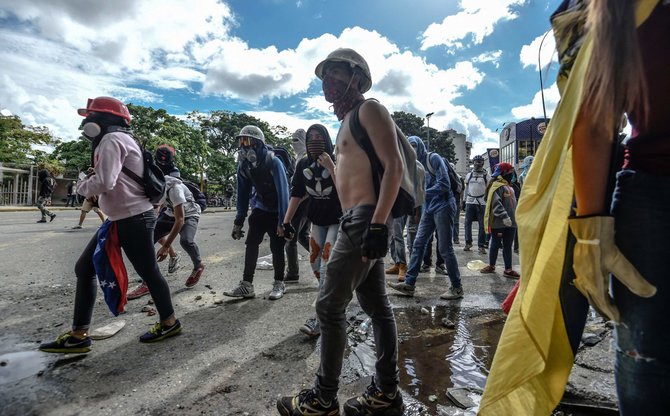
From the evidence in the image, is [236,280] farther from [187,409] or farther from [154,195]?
[187,409]

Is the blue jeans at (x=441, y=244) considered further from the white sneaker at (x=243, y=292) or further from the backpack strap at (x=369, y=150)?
the backpack strap at (x=369, y=150)

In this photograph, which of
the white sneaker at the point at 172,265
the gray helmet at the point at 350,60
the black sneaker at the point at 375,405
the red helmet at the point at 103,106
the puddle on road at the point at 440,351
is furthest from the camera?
the white sneaker at the point at 172,265

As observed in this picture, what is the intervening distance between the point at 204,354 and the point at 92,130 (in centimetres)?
188

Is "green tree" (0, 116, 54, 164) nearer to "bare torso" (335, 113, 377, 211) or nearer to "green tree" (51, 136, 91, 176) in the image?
"green tree" (51, 136, 91, 176)

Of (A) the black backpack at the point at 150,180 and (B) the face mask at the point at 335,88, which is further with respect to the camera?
(A) the black backpack at the point at 150,180

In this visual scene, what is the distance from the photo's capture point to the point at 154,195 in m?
2.94

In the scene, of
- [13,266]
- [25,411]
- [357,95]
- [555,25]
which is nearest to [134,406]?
[25,411]

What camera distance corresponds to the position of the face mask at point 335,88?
2.13 meters

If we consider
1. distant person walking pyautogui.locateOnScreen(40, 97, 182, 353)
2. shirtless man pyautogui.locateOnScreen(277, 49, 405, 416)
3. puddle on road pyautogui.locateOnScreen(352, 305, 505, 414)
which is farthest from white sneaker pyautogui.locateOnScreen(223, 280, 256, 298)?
shirtless man pyautogui.locateOnScreen(277, 49, 405, 416)

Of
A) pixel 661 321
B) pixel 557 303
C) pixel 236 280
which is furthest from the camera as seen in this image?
pixel 236 280

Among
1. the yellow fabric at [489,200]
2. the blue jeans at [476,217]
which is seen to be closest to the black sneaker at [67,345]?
the yellow fabric at [489,200]

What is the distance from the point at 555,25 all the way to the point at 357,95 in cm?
114

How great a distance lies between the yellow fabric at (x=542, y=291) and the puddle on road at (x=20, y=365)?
9.39 ft

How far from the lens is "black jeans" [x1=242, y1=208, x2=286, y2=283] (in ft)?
13.9
